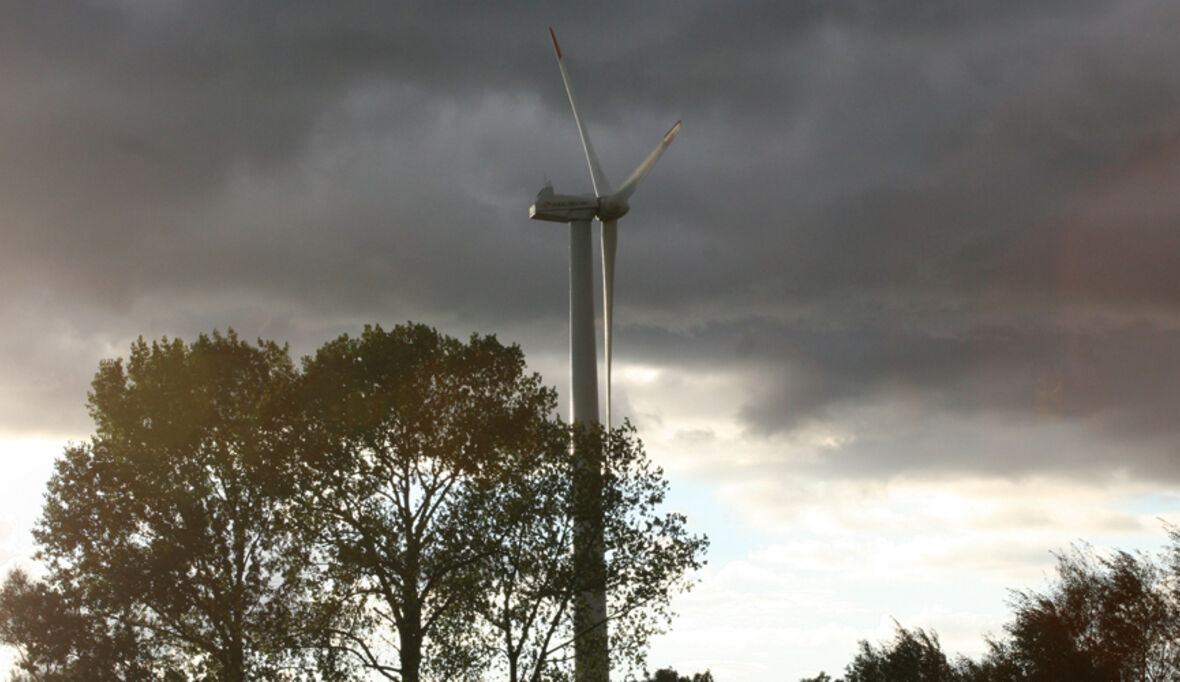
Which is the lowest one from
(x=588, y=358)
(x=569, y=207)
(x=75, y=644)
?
(x=75, y=644)

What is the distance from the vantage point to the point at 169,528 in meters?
60.8

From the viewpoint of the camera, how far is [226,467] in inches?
2429

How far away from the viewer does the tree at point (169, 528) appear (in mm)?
59500

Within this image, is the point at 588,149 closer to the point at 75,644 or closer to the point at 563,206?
the point at 563,206

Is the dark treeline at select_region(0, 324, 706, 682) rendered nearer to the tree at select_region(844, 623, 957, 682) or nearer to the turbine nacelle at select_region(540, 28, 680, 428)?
the turbine nacelle at select_region(540, 28, 680, 428)

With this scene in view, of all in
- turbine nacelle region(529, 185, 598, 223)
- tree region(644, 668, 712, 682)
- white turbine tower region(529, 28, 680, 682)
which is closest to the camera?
white turbine tower region(529, 28, 680, 682)

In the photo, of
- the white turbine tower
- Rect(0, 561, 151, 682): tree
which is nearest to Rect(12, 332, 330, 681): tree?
Rect(0, 561, 151, 682): tree

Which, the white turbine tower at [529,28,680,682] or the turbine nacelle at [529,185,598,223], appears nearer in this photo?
the white turbine tower at [529,28,680,682]

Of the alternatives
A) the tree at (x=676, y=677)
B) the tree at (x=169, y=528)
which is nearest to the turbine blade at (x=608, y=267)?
the tree at (x=169, y=528)

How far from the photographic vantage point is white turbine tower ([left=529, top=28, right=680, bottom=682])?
179ft

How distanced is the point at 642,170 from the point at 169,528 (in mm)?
39587

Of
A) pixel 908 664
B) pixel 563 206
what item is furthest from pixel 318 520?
pixel 908 664

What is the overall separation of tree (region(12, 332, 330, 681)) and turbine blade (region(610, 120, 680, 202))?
88.5 feet

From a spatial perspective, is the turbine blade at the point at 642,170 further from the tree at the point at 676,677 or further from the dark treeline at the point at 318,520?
the tree at the point at 676,677
